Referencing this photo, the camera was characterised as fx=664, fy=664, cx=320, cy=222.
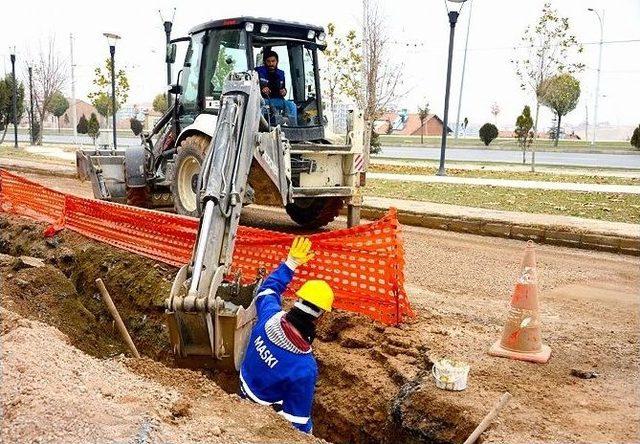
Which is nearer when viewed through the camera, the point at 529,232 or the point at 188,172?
the point at 188,172

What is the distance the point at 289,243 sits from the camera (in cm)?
751

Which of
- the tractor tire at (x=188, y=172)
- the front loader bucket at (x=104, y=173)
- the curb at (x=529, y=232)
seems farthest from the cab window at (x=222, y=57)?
the curb at (x=529, y=232)

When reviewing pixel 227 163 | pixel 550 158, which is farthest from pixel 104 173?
pixel 550 158

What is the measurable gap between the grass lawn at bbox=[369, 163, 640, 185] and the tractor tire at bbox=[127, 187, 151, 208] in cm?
1167

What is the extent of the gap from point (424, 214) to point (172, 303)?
805 cm

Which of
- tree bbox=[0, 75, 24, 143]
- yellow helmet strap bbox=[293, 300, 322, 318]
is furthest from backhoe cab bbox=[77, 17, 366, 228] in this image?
tree bbox=[0, 75, 24, 143]

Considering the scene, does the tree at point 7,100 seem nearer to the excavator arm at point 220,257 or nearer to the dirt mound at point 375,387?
the excavator arm at point 220,257

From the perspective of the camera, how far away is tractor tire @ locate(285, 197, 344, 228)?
441 inches

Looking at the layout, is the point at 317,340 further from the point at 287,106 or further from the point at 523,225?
the point at 523,225

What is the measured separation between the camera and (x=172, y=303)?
5125mm

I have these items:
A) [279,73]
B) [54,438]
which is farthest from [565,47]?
[54,438]

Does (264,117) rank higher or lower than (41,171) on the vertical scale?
higher

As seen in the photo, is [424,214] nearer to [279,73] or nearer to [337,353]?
[279,73]

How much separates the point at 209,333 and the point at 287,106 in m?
5.49
